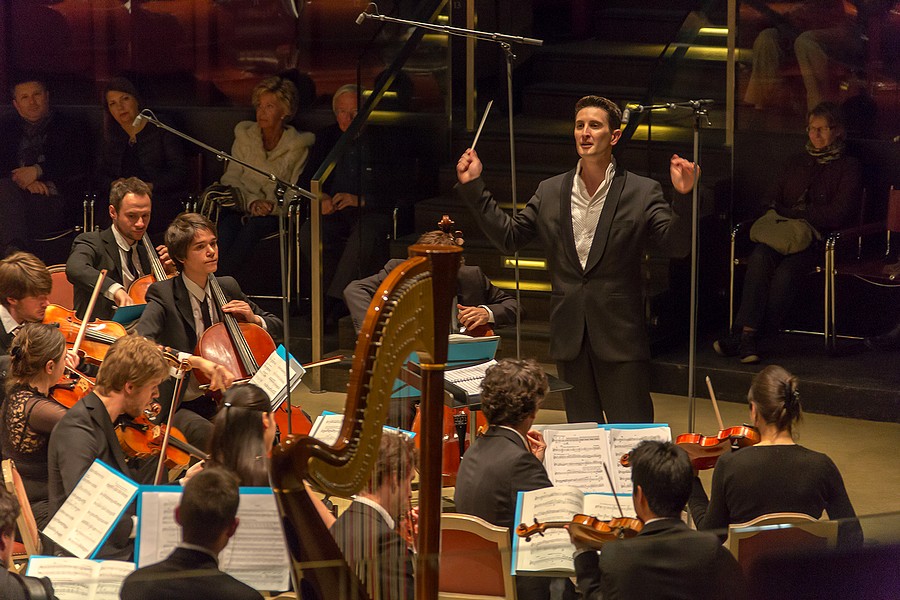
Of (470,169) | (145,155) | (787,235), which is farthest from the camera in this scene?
(145,155)

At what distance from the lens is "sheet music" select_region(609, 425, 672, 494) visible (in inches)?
152

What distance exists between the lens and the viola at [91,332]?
506 centimetres

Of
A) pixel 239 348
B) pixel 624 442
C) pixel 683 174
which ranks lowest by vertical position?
pixel 624 442

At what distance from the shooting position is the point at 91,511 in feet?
10.9

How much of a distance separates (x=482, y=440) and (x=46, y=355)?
1.45 metres

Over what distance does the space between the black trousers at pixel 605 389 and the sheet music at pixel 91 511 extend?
1.99m

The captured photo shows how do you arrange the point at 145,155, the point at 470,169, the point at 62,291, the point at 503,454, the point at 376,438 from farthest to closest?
the point at 145,155, the point at 62,291, the point at 470,169, the point at 503,454, the point at 376,438

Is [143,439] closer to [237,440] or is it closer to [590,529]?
[237,440]

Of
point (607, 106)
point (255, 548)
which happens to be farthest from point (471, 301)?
point (255, 548)

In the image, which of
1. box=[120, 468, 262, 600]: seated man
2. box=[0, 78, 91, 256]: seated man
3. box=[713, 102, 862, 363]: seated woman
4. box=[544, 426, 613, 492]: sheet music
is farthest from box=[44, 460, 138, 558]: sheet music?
box=[0, 78, 91, 256]: seated man

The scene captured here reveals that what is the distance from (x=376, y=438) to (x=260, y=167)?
5.42m

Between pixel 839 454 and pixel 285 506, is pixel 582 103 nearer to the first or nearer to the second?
pixel 839 454

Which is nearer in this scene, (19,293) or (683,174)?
(683,174)

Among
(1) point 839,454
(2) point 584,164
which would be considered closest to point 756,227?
(1) point 839,454
